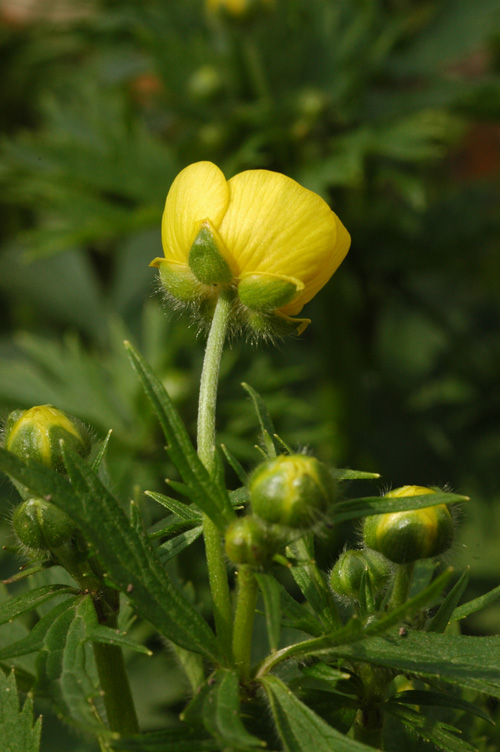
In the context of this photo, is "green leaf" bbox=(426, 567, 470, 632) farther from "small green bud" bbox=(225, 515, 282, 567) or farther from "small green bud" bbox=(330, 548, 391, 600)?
"small green bud" bbox=(225, 515, 282, 567)

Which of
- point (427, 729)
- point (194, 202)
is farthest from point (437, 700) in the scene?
point (194, 202)

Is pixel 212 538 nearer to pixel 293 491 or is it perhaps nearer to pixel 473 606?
pixel 293 491

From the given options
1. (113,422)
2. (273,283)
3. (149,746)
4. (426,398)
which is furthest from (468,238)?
(149,746)

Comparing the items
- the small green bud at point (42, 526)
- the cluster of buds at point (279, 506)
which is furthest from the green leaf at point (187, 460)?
the small green bud at point (42, 526)

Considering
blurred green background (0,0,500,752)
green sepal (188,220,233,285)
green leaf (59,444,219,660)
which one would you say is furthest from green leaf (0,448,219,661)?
blurred green background (0,0,500,752)

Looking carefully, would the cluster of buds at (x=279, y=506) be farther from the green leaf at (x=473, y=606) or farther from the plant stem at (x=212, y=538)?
the green leaf at (x=473, y=606)
